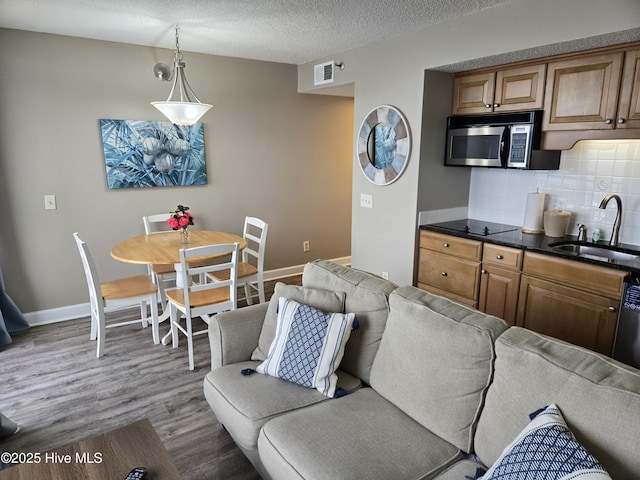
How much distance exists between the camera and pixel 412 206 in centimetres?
356

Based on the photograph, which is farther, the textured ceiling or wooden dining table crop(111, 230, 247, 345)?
wooden dining table crop(111, 230, 247, 345)

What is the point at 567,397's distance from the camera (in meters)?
1.32

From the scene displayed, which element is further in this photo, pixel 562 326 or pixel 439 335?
pixel 562 326

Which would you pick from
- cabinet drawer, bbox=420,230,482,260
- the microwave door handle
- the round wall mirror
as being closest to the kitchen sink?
cabinet drawer, bbox=420,230,482,260

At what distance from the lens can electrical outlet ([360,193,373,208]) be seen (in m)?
3.98

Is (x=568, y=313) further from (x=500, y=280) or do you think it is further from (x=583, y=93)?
(x=583, y=93)

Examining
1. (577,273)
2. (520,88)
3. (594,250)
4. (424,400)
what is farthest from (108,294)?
(594,250)

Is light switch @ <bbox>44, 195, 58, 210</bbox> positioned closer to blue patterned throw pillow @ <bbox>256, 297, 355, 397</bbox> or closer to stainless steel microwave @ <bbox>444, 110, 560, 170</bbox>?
blue patterned throw pillow @ <bbox>256, 297, 355, 397</bbox>

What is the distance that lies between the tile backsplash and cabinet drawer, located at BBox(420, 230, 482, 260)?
179 mm

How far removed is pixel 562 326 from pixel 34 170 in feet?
14.0

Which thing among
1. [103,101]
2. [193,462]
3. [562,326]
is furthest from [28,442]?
[562,326]

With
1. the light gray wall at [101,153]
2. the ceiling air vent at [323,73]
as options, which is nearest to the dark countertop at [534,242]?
the ceiling air vent at [323,73]

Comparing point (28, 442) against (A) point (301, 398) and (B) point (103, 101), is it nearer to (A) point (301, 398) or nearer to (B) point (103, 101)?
(A) point (301, 398)

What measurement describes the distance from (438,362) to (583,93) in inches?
84.1
